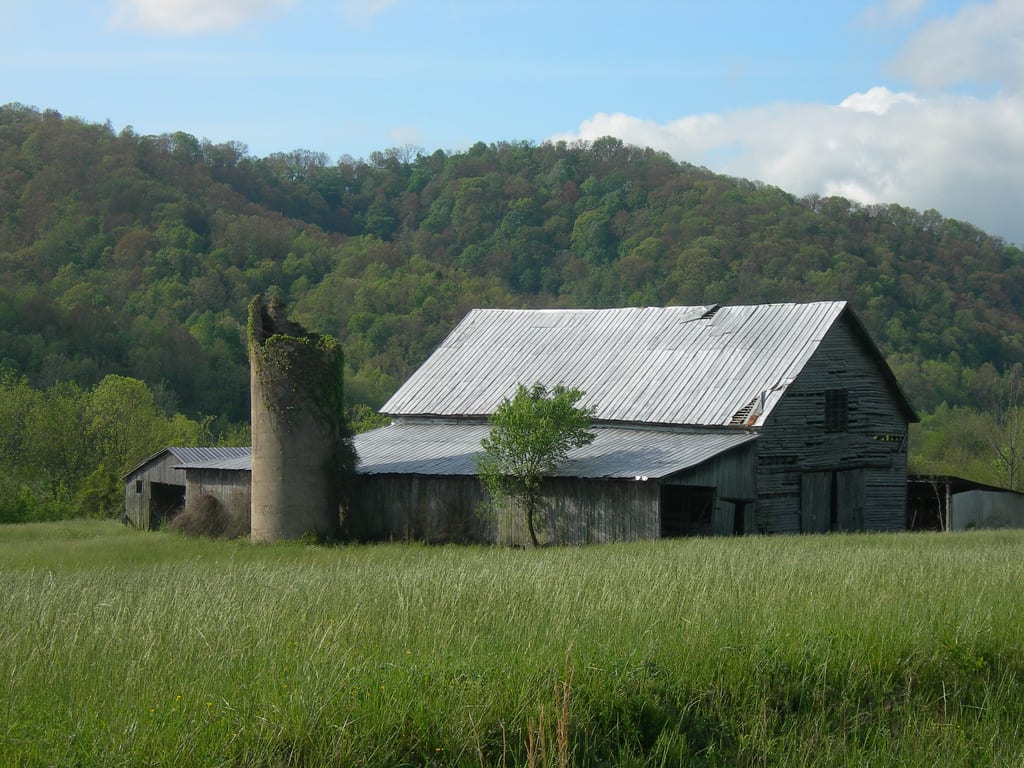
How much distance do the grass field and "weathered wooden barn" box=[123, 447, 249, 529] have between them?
24.4 meters

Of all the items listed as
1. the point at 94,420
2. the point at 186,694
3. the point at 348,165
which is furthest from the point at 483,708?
the point at 348,165

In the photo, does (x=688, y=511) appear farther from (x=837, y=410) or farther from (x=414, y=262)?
(x=414, y=262)

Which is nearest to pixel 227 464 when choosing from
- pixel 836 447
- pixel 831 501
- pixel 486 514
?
pixel 486 514

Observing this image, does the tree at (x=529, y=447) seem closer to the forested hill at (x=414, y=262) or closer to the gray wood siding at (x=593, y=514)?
the gray wood siding at (x=593, y=514)

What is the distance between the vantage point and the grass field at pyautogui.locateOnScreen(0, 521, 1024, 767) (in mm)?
7750

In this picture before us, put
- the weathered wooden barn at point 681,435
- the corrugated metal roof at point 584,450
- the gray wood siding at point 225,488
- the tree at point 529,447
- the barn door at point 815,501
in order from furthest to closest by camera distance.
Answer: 1. the gray wood siding at point 225,488
2. the barn door at point 815,501
3. the weathered wooden barn at point 681,435
4. the tree at point 529,447
5. the corrugated metal roof at point 584,450

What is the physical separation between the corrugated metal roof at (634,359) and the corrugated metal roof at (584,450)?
0.44 metres

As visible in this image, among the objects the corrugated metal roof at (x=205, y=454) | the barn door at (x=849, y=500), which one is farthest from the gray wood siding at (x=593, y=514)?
the corrugated metal roof at (x=205, y=454)

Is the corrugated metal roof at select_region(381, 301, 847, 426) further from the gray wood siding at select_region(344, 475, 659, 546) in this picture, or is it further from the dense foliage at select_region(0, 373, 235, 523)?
the dense foliage at select_region(0, 373, 235, 523)

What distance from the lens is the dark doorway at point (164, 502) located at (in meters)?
38.3

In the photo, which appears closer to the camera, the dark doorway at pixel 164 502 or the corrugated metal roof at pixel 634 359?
the corrugated metal roof at pixel 634 359

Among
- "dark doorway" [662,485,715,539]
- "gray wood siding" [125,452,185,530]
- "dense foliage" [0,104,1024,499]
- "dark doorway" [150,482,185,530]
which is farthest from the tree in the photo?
"dense foliage" [0,104,1024,499]

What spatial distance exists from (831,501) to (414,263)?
71803mm

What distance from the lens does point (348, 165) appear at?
136 m
